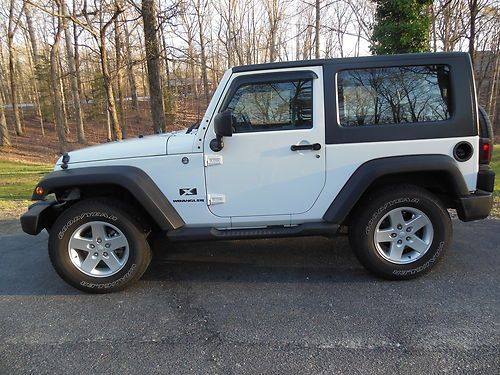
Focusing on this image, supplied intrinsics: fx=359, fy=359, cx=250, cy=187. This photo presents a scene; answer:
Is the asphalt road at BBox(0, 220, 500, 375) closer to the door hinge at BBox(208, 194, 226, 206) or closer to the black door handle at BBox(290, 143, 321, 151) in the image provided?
the door hinge at BBox(208, 194, 226, 206)

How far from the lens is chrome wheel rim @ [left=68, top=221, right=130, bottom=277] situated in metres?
3.42

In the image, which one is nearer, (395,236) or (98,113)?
(395,236)

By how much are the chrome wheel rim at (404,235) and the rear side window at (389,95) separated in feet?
2.90

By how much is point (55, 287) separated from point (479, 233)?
4.88 meters

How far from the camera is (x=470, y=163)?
3.30 meters

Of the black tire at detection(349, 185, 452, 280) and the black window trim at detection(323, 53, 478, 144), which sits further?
the black tire at detection(349, 185, 452, 280)

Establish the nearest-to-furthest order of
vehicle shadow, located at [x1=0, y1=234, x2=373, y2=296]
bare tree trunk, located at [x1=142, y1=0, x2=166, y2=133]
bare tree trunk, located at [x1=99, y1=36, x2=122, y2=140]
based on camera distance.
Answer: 1. vehicle shadow, located at [x1=0, y1=234, x2=373, y2=296]
2. bare tree trunk, located at [x1=142, y1=0, x2=166, y2=133]
3. bare tree trunk, located at [x1=99, y1=36, x2=122, y2=140]

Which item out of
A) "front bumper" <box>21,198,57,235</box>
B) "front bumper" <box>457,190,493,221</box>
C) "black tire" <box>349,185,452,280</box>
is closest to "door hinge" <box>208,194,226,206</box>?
"black tire" <box>349,185,452,280</box>

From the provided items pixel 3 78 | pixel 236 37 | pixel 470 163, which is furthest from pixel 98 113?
pixel 470 163

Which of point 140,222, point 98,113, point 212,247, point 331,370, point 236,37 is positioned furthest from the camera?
point 98,113

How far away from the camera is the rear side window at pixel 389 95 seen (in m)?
3.29

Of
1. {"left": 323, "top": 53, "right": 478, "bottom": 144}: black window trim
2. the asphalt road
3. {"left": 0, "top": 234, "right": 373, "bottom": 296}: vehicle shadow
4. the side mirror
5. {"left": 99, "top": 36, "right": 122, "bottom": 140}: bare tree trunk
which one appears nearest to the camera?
the asphalt road

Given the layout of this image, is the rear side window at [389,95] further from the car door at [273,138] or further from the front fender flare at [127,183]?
the front fender flare at [127,183]

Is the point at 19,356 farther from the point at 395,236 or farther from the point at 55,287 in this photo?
the point at 395,236
